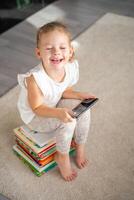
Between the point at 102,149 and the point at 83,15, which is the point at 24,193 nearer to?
the point at 102,149

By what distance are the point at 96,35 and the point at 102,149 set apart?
1226mm

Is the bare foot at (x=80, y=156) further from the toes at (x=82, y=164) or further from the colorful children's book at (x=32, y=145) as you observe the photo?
the colorful children's book at (x=32, y=145)

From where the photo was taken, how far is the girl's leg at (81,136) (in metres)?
1.45

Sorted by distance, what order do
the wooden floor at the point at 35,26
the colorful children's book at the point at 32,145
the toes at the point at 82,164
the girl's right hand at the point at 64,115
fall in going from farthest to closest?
the wooden floor at the point at 35,26 < the toes at the point at 82,164 < the colorful children's book at the point at 32,145 < the girl's right hand at the point at 64,115

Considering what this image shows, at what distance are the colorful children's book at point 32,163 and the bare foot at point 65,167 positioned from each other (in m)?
0.06

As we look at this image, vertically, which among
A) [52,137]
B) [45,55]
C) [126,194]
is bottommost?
[126,194]

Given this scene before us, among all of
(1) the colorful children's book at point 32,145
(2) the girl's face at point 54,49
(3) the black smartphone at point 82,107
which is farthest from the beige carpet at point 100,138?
(2) the girl's face at point 54,49

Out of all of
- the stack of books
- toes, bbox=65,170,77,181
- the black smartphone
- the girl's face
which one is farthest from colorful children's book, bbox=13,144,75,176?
the girl's face

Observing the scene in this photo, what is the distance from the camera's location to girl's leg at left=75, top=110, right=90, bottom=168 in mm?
1448

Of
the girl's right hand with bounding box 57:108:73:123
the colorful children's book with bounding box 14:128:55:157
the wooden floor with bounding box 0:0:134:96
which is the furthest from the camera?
the wooden floor with bounding box 0:0:134:96

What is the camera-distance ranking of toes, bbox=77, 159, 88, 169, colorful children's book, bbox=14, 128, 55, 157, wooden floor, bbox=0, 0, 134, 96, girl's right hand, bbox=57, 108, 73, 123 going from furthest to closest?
wooden floor, bbox=0, 0, 134, 96, toes, bbox=77, 159, 88, 169, colorful children's book, bbox=14, 128, 55, 157, girl's right hand, bbox=57, 108, 73, 123

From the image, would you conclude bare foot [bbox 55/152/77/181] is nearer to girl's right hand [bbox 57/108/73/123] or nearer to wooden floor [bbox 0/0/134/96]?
girl's right hand [bbox 57/108/73/123]

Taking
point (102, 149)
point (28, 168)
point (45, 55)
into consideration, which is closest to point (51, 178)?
point (28, 168)

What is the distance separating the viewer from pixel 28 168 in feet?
5.11
